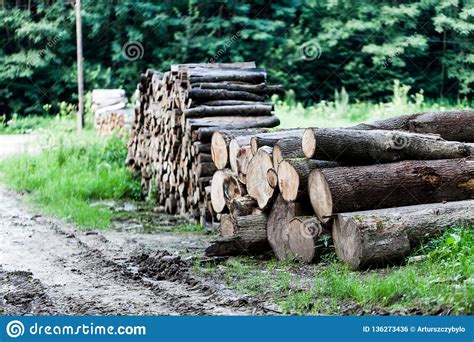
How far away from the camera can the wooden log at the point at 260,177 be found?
7.37 metres

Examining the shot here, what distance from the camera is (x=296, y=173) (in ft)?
22.5

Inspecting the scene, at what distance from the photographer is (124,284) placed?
6.62m

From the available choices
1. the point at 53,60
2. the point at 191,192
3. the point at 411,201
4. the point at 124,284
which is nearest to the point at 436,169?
the point at 411,201

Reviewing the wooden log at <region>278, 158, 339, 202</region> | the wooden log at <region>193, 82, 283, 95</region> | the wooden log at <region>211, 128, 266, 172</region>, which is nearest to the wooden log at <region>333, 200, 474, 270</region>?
the wooden log at <region>278, 158, 339, 202</region>

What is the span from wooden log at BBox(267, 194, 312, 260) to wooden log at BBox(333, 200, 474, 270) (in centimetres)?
47

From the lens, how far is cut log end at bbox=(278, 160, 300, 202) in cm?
689

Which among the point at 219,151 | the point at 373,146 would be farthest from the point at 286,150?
the point at 219,151

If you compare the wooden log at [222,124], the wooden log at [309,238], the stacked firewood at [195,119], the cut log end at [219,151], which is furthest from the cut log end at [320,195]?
the wooden log at [222,124]

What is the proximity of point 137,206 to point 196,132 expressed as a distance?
2.09 metres

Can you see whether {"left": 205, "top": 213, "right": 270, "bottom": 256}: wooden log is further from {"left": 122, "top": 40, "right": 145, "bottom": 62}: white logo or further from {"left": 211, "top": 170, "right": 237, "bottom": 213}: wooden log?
{"left": 122, "top": 40, "right": 145, "bottom": 62}: white logo

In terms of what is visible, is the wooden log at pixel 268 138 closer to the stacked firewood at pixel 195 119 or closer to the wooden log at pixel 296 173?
the wooden log at pixel 296 173

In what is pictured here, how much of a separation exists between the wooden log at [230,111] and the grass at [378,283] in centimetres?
301

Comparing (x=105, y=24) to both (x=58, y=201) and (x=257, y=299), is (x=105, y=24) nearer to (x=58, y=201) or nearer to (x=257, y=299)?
(x=58, y=201)

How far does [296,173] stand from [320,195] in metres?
0.31
